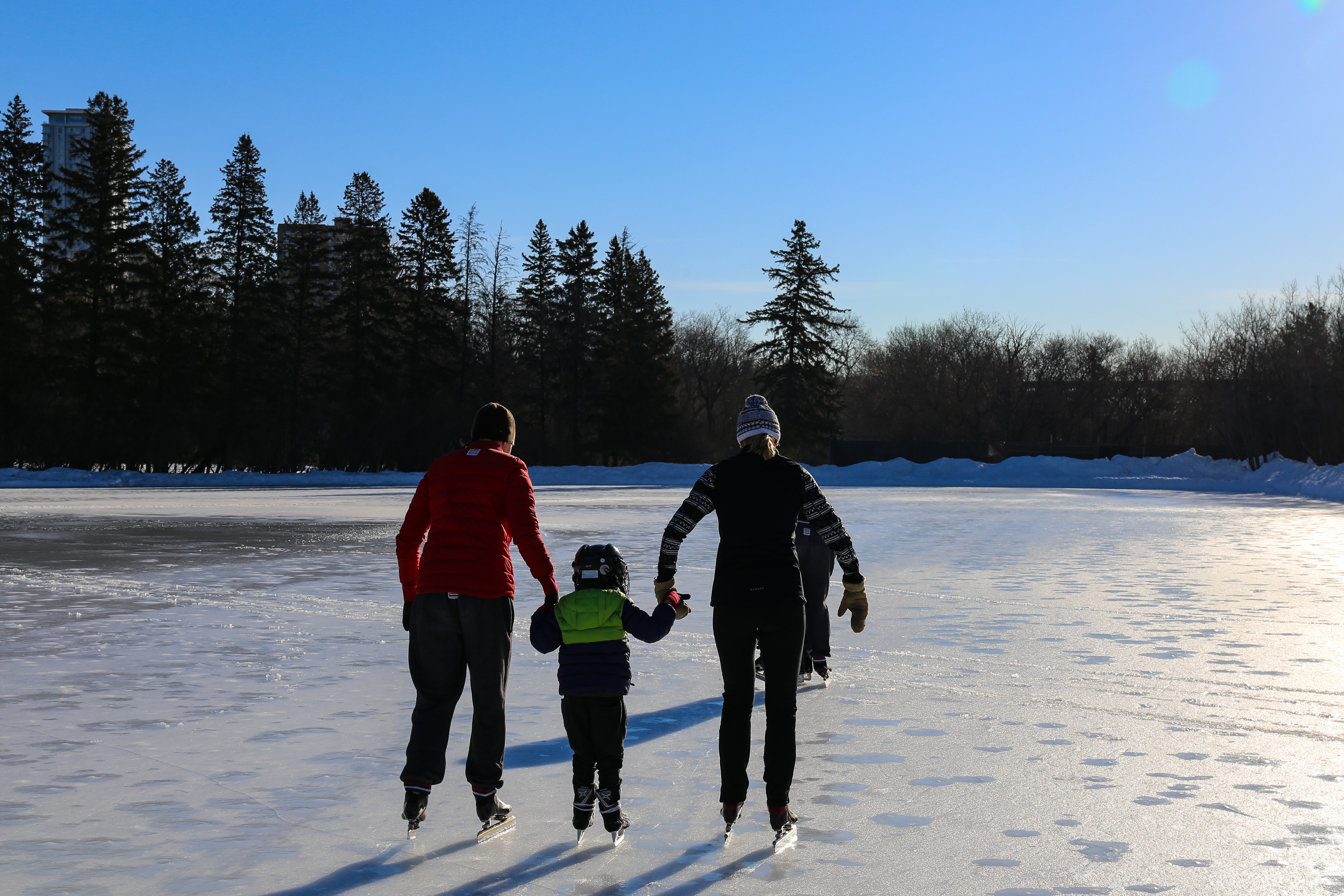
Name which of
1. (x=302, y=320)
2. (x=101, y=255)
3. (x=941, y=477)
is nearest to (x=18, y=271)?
(x=101, y=255)

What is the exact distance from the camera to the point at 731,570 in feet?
14.5

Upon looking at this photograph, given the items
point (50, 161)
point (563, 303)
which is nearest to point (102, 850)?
point (50, 161)

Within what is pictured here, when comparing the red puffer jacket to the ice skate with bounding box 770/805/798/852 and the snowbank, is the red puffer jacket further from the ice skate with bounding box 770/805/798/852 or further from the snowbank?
the snowbank

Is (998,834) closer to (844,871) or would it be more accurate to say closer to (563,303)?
(844,871)

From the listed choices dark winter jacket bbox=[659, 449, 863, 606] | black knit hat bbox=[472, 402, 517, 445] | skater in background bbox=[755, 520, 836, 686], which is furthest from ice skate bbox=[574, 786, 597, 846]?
skater in background bbox=[755, 520, 836, 686]

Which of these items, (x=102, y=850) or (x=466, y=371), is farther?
(x=466, y=371)

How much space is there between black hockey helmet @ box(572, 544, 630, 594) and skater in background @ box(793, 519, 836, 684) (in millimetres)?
3176

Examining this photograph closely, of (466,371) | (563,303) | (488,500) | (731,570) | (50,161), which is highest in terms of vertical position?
(50,161)

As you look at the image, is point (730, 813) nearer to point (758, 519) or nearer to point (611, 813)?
point (611, 813)

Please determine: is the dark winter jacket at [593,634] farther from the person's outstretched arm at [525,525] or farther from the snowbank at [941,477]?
the snowbank at [941,477]

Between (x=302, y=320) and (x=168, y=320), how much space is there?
6.60m

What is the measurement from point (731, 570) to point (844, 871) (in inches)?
45.5

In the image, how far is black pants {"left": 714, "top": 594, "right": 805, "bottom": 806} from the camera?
4375mm

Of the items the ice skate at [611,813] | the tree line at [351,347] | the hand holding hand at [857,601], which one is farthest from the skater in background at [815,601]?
the tree line at [351,347]
